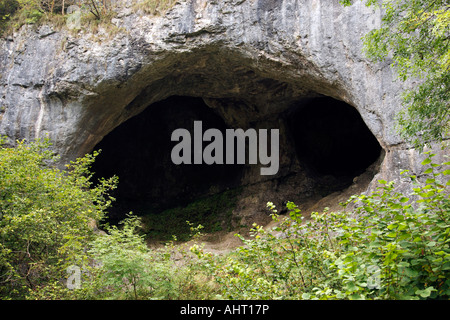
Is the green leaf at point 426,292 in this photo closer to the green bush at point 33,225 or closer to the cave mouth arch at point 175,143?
the green bush at point 33,225

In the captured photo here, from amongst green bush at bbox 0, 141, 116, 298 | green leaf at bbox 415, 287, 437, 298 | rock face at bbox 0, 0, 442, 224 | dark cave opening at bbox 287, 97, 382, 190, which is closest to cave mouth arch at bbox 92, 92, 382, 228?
dark cave opening at bbox 287, 97, 382, 190

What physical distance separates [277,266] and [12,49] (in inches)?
394

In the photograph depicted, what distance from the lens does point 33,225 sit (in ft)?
22.3

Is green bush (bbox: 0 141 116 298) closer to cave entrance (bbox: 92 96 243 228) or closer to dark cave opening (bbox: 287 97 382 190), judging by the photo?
cave entrance (bbox: 92 96 243 228)

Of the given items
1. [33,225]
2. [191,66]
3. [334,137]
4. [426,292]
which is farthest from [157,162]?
[426,292]

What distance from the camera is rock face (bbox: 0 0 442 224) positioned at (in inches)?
341

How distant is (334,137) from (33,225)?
12.4 m

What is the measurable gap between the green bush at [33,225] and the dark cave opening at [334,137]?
31.9 ft

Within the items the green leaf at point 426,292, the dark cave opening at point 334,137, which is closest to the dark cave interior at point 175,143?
the dark cave opening at point 334,137

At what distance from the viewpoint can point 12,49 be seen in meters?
11.5

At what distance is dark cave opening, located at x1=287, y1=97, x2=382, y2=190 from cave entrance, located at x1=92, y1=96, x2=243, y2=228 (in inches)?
121
